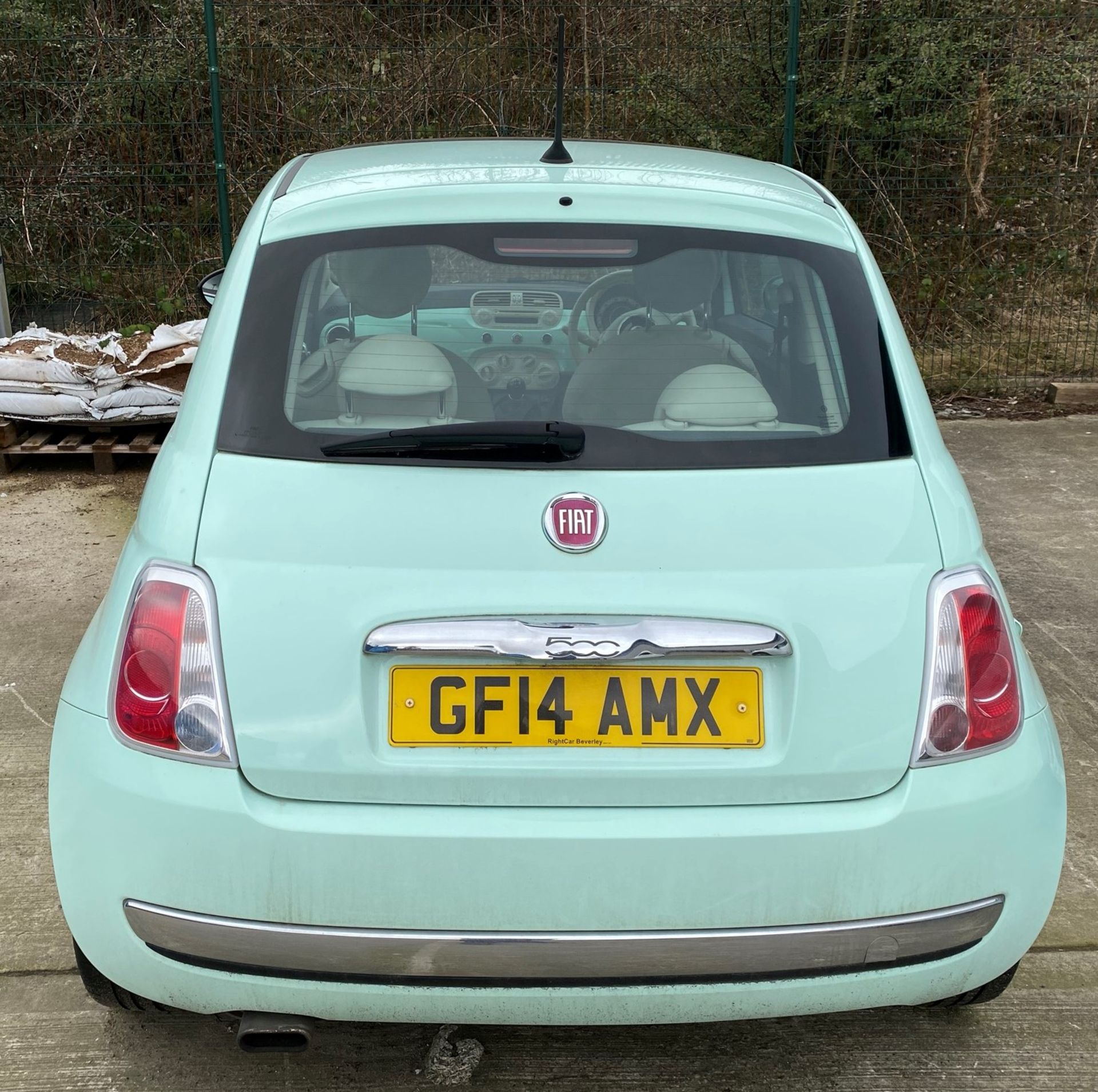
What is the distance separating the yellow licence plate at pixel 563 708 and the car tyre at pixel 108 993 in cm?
73

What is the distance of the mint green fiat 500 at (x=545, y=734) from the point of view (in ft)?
5.58

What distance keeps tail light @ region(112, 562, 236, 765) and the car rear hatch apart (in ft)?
0.10

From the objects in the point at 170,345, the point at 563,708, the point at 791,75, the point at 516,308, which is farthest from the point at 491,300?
the point at 791,75

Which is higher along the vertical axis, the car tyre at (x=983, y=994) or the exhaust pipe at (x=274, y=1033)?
the exhaust pipe at (x=274, y=1033)

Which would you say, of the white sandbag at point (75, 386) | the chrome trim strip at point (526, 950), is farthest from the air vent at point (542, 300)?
the white sandbag at point (75, 386)

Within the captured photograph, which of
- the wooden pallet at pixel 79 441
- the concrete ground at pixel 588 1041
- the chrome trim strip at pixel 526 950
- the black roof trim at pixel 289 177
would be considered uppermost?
the black roof trim at pixel 289 177

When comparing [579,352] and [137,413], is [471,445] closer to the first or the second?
[579,352]

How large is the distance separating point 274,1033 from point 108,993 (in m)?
0.39

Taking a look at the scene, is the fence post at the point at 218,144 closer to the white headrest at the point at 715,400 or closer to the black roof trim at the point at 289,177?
the black roof trim at the point at 289,177

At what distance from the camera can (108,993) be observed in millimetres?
2039

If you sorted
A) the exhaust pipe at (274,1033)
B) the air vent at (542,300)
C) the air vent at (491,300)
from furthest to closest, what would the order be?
the air vent at (542,300) < the air vent at (491,300) < the exhaust pipe at (274,1033)

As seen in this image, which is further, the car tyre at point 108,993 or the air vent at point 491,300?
the air vent at point 491,300

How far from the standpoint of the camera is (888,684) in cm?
176

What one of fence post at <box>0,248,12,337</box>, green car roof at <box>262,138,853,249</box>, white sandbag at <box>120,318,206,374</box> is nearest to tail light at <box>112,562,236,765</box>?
green car roof at <box>262,138,853,249</box>
